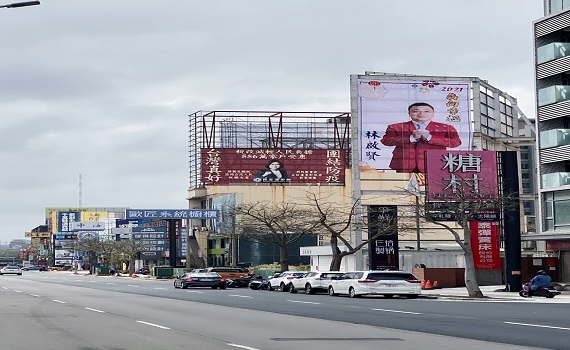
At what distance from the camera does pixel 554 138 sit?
5831cm

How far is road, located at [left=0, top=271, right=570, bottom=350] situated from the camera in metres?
18.2

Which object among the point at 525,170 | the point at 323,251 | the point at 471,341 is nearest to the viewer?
the point at 471,341

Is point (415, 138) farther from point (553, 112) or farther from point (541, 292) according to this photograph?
point (541, 292)

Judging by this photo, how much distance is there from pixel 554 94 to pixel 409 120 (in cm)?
1401

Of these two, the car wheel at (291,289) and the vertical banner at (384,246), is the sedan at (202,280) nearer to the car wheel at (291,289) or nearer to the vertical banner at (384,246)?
the car wheel at (291,289)

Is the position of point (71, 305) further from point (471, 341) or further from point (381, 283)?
point (471, 341)

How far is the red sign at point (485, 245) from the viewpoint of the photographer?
49.5 m

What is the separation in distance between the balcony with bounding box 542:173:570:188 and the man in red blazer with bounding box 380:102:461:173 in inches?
447

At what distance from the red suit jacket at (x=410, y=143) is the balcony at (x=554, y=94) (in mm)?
11630

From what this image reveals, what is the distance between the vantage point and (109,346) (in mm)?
17406

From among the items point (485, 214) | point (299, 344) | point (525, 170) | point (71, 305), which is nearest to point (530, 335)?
point (299, 344)

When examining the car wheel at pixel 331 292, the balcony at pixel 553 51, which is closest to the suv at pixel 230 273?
the car wheel at pixel 331 292

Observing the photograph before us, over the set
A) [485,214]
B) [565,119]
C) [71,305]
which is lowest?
[71,305]

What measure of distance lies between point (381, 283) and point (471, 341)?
21.4m
